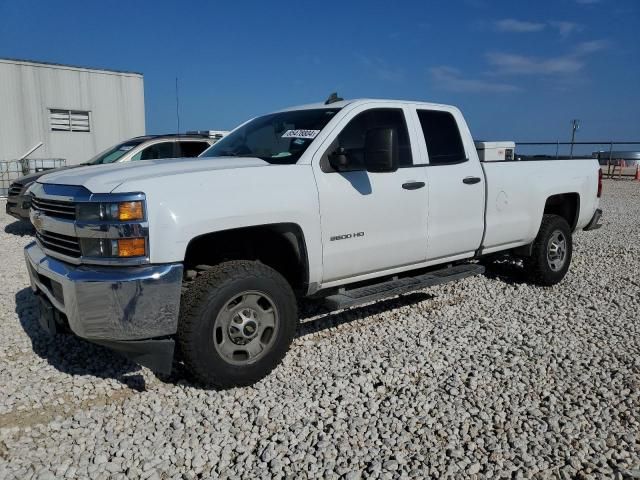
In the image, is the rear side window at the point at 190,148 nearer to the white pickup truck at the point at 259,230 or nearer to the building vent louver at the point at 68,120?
the white pickup truck at the point at 259,230

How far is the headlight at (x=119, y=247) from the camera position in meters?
3.06

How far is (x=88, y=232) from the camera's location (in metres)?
3.10

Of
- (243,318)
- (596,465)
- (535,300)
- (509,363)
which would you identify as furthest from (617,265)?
(243,318)

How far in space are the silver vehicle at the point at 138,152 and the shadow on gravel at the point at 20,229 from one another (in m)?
0.47

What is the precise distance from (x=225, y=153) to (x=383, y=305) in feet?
7.30

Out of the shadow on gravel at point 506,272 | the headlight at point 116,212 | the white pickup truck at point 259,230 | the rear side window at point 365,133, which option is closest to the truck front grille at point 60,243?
the white pickup truck at point 259,230

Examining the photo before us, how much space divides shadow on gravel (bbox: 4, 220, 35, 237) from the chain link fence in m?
5.52

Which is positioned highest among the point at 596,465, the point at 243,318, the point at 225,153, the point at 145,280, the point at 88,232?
the point at 225,153

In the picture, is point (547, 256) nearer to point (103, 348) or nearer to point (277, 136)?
point (277, 136)

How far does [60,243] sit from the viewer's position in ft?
11.3

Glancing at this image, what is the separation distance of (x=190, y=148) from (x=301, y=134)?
6.01 meters

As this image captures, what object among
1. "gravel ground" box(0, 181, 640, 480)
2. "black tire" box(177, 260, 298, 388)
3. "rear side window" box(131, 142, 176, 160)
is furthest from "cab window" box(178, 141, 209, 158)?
"black tire" box(177, 260, 298, 388)

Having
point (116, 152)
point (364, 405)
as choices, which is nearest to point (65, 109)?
point (116, 152)

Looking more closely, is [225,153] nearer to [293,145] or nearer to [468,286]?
[293,145]
